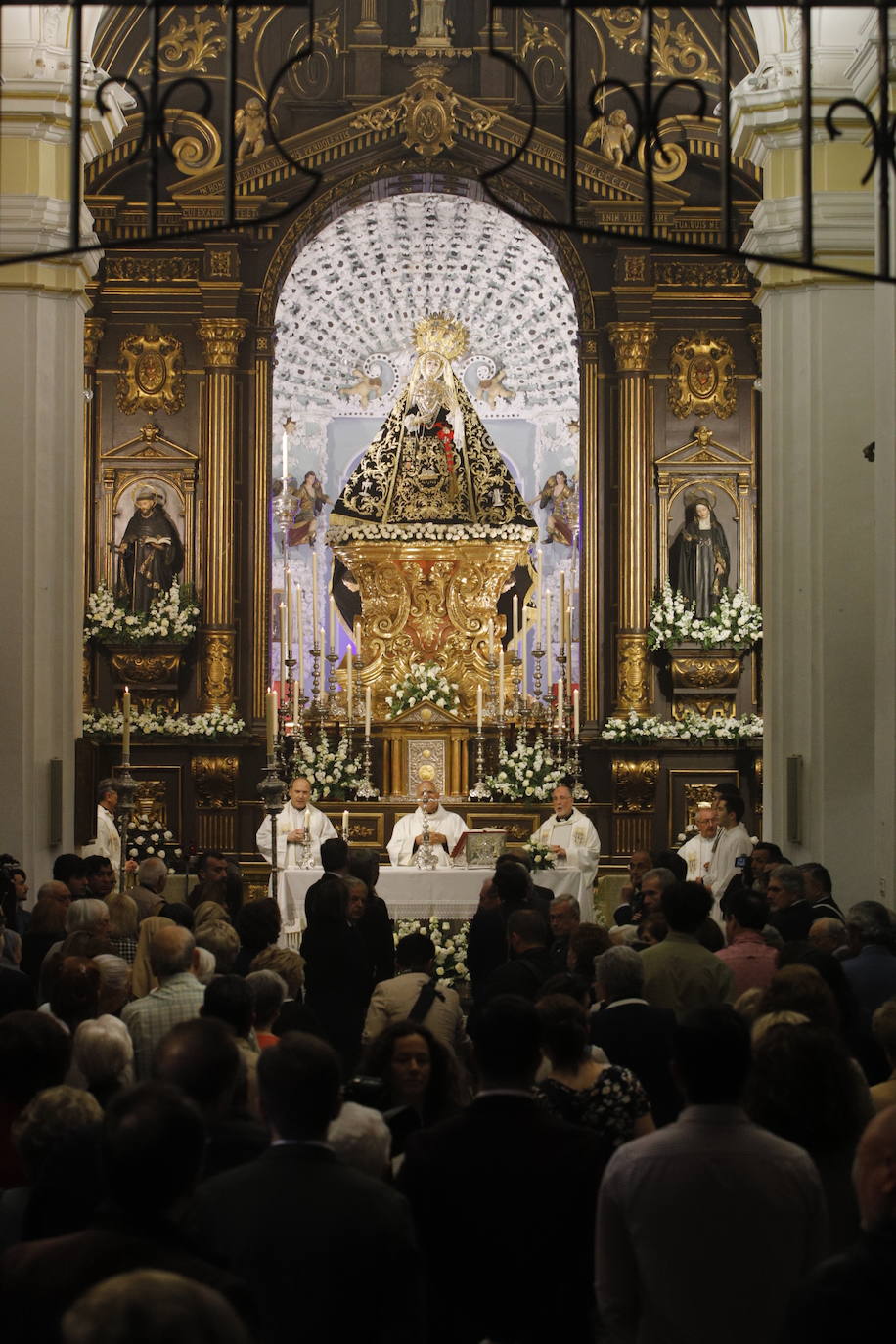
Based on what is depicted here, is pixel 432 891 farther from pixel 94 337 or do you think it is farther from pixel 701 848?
pixel 94 337

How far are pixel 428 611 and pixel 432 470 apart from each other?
1555 millimetres

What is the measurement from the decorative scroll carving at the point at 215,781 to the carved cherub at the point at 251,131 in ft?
21.2

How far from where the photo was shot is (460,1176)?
477cm

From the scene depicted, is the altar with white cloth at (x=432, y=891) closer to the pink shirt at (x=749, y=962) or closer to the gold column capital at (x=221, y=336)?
the pink shirt at (x=749, y=962)

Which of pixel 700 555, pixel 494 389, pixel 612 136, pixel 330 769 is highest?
pixel 612 136

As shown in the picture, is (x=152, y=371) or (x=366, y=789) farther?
(x=152, y=371)

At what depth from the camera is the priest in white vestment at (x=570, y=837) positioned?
1622 cm

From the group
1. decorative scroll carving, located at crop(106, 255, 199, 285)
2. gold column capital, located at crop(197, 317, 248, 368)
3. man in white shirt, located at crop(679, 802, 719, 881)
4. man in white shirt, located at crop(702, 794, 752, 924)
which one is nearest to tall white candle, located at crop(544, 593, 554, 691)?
gold column capital, located at crop(197, 317, 248, 368)

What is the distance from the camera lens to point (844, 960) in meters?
8.52

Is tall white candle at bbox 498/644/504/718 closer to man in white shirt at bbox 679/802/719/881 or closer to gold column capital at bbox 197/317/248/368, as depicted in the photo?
gold column capital at bbox 197/317/248/368

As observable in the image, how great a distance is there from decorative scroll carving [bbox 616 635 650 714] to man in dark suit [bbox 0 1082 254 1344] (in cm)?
1843

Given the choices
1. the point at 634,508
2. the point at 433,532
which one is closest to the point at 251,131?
the point at 433,532

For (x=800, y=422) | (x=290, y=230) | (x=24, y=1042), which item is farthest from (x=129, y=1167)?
(x=290, y=230)

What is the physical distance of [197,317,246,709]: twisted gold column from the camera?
2223 cm
